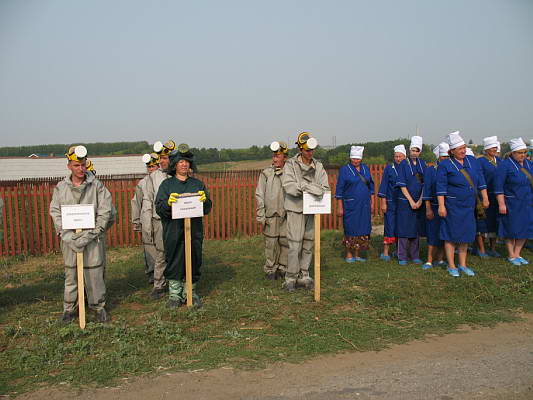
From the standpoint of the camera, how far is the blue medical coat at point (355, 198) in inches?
305

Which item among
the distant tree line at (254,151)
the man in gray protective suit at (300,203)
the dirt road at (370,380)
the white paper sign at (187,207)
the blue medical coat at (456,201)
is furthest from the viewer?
the distant tree line at (254,151)

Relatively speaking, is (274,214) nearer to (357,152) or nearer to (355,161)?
(355,161)

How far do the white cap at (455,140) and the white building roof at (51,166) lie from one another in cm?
1757

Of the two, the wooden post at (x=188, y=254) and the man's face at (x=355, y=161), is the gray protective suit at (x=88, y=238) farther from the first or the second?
the man's face at (x=355, y=161)

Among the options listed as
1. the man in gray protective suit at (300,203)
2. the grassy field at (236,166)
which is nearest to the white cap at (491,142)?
the man in gray protective suit at (300,203)

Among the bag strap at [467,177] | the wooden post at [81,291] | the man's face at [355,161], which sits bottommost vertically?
the wooden post at [81,291]

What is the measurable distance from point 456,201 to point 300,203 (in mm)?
2403

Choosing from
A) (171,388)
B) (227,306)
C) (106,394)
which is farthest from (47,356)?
(227,306)

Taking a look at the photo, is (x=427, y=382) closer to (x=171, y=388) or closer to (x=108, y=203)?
(x=171, y=388)

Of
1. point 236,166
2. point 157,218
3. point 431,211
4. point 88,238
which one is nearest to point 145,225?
point 157,218

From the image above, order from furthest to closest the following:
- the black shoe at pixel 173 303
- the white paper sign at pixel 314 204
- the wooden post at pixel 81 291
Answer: the white paper sign at pixel 314 204 < the black shoe at pixel 173 303 < the wooden post at pixel 81 291

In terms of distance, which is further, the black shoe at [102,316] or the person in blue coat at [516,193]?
the person in blue coat at [516,193]

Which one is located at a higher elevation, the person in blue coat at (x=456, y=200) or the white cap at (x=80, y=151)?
the white cap at (x=80, y=151)

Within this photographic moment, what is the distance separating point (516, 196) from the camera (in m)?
7.32
